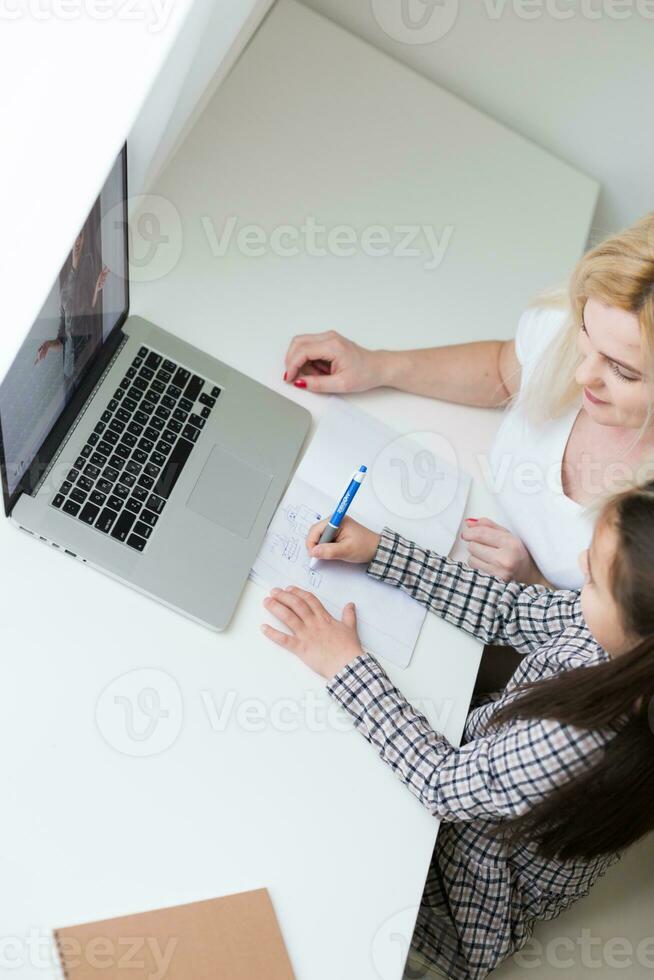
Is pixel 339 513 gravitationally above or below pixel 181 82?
below

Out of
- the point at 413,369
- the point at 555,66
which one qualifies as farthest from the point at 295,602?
the point at 555,66

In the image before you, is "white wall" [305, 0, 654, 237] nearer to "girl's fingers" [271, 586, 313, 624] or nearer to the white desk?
the white desk

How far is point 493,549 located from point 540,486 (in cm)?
12

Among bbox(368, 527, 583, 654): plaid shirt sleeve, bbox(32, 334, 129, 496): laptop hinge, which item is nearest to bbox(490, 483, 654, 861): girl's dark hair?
bbox(368, 527, 583, 654): plaid shirt sleeve

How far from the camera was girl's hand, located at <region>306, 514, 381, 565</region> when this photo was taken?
103cm

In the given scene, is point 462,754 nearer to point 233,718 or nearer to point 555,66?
point 233,718

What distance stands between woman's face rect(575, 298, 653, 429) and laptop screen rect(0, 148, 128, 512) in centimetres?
51

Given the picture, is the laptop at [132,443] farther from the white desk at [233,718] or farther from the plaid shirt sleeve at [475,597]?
the plaid shirt sleeve at [475,597]

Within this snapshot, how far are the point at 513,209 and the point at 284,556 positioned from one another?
2.38ft

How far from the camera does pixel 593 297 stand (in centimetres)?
108

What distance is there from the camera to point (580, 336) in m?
1.11

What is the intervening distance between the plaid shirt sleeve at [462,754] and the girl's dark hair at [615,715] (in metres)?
0.01

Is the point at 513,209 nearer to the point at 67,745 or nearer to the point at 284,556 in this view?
the point at 284,556

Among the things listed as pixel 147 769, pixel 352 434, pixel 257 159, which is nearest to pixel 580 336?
pixel 352 434
